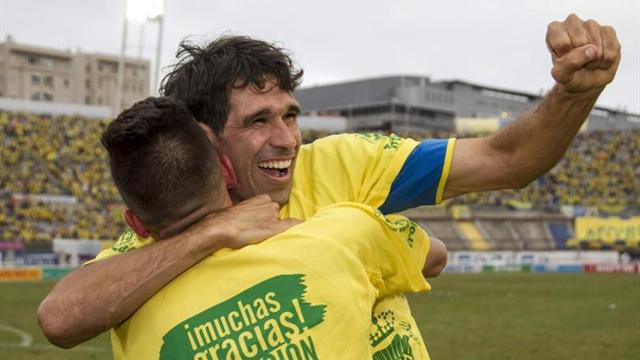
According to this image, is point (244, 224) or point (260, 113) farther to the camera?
point (260, 113)

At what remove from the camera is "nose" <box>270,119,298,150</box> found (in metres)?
3.35

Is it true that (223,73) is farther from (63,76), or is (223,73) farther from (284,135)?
(63,76)

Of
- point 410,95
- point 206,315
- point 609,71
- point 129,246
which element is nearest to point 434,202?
point 609,71

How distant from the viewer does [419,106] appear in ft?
269

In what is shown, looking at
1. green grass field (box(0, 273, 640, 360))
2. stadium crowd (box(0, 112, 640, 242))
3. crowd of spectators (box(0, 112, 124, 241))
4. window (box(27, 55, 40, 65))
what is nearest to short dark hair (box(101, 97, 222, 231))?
green grass field (box(0, 273, 640, 360))

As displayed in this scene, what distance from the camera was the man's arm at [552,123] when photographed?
2.87m

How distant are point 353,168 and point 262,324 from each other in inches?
49.1

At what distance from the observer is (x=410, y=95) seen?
86.4 metres

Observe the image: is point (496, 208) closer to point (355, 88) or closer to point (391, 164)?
point (355, 88)

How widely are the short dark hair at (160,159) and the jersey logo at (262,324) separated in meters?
0.34

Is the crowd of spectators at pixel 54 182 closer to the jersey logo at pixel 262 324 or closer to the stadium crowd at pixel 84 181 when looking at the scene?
the stadium crowd at pixel 84 181

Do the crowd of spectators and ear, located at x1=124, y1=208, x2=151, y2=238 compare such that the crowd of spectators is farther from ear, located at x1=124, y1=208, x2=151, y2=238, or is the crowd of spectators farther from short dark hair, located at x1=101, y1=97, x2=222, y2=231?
short dark hair, located at x1=101, y1=97, x2=222, y2=231

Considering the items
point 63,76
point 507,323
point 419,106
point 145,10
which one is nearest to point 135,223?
point 507,323

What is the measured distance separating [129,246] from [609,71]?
171 centimetres
